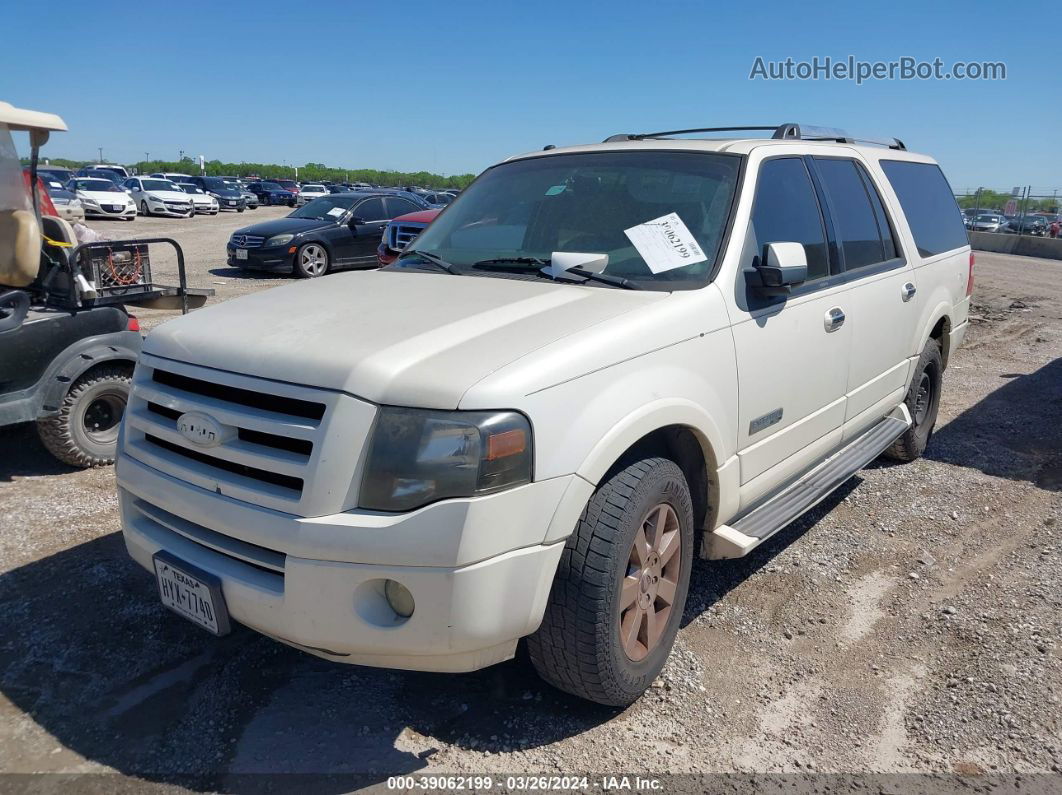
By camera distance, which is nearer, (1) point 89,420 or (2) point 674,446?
(2) point 674,446

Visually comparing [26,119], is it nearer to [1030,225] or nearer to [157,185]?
[157,185]

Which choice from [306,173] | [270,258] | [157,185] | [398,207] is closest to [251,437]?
[270,258]

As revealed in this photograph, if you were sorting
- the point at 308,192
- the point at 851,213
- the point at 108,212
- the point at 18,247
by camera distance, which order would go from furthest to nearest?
1. the point at 308,192
2. the point at 108,212
3. the point at 18,247
4. the point at 851,213

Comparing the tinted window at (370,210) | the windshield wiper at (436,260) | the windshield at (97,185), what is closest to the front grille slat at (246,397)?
the windshield wiper at (436,260)

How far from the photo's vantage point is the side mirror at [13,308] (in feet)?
14.9

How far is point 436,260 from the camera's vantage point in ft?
12.6

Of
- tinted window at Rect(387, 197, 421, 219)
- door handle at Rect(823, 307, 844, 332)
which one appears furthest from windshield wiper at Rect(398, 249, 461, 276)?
tinted window at Rect(387, 197, 421, 219)

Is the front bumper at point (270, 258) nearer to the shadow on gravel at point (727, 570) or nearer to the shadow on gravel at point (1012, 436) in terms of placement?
the shadow on gravel at point (1012, 436)

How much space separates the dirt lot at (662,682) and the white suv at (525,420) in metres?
0.34

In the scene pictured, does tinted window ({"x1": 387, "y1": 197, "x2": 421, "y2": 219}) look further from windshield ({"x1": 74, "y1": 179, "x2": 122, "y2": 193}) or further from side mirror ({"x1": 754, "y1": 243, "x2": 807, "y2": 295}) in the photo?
windshield ({"x1": 74, "y1": 179, "x2": 122, "y2": 193})

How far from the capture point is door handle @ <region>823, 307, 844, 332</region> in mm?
3840

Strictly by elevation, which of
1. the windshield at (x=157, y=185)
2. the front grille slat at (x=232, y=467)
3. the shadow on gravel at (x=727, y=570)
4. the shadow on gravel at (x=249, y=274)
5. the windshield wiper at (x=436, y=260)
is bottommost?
the shadow on gravel at (x=727, y=570)

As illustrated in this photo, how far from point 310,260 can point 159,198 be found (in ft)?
67.7

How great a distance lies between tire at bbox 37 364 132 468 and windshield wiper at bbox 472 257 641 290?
9.14 ft
